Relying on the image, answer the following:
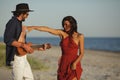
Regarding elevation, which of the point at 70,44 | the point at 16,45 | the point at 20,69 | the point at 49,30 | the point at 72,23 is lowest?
the point at 20,69

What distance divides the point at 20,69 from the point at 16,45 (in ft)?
1.76

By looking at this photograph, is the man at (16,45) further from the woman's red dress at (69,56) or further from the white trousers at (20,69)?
the woman's red dress at (69,56)

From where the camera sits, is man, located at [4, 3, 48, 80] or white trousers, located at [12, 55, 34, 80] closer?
man, located at [4, 3, 48, 80]

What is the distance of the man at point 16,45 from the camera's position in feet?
20.2

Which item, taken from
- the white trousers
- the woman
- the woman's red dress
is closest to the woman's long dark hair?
the woman

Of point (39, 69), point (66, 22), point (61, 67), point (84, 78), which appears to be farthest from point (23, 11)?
point (39, 69)

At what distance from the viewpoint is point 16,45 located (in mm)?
6133

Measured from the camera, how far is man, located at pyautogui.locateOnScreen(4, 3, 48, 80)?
615 cm

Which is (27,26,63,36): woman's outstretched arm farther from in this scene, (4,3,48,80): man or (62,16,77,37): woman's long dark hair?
(4,3,48,80): man

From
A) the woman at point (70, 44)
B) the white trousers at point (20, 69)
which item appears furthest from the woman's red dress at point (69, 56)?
the white trousers at point (20, 69)

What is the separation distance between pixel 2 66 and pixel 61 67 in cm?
818

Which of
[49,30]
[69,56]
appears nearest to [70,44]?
[69,56]

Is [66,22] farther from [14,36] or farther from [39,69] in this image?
[39,69]

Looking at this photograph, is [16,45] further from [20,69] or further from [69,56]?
[69,56]
